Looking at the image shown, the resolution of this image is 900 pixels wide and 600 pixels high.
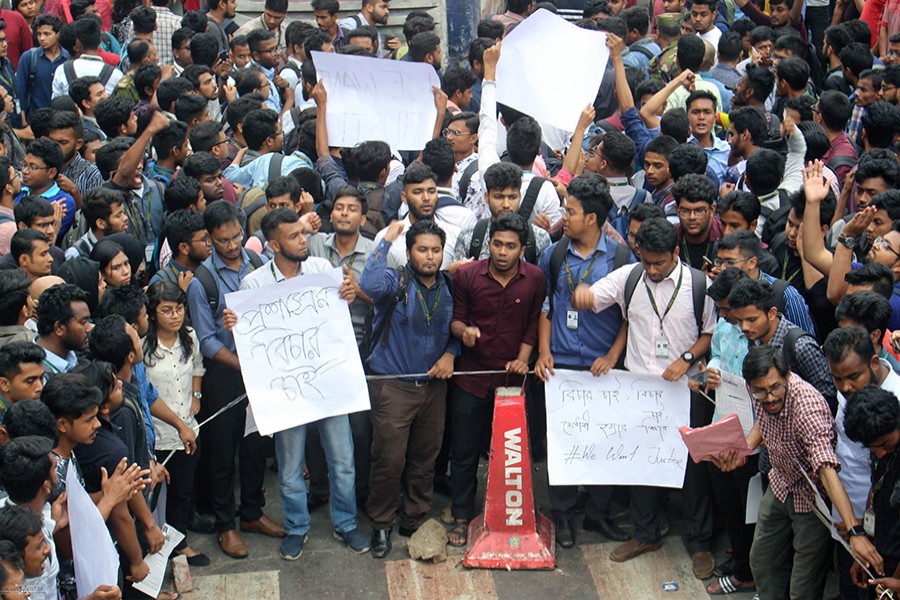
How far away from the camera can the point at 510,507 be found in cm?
751

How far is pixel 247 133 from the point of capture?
9070mm

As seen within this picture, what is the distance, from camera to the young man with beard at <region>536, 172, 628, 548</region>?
736cm

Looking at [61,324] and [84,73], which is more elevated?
[61,324]

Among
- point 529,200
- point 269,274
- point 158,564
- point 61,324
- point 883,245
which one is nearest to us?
point 61,324

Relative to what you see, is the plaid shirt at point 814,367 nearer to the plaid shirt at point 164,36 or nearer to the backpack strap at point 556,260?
the backpack strap at point 556,260

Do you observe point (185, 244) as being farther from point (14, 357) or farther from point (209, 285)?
point (14, 357)

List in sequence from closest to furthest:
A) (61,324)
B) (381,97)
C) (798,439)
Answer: (798,439), (61,324), (381,97)

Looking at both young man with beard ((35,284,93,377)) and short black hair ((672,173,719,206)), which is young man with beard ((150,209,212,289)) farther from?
short black hair ((672,173,719,206))

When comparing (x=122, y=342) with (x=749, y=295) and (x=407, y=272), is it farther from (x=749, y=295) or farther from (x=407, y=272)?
(x=749, y=295)

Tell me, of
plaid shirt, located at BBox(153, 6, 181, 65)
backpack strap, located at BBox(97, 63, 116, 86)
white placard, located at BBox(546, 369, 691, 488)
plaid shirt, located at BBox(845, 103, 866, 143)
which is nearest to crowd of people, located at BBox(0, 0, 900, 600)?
white placard, located at BBox(546, 369, 691, 488)

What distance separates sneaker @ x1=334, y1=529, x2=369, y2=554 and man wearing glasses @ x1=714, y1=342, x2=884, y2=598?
2.26 m

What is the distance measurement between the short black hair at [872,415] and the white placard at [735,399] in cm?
113

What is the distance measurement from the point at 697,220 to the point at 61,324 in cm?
377

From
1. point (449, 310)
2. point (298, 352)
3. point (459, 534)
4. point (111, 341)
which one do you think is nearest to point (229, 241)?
point (298, 352)
